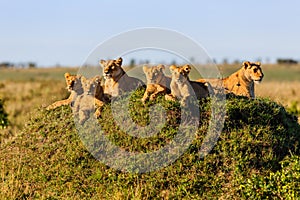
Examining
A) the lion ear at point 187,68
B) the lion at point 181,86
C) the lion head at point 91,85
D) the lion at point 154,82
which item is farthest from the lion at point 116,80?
the lion ear at point 187,68

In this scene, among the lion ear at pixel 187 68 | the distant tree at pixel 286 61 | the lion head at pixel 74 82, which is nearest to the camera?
the lion ear at pixel 187 68

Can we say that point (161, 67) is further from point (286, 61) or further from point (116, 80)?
point (286, 61)

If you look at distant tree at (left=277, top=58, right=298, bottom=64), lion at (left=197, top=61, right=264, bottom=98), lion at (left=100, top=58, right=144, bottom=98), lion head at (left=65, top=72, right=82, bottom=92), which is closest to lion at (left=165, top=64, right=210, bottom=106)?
lion at (left=100, top=58, right=144, bottom=98)

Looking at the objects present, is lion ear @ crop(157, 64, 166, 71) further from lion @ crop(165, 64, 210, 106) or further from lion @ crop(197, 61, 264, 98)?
lion @ crop(197, 61, 264, 98)

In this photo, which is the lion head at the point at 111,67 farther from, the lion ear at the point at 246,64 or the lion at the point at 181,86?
the lion ear at the point at 246,64

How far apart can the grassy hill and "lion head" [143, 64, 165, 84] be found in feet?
1.32

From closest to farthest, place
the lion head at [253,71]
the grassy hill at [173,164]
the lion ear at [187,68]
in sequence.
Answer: the grassy hill at [173,164], the lion ear at [187,68], the lion head at [253,71]

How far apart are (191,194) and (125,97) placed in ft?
6.74

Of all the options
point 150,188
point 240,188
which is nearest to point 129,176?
point 150,188

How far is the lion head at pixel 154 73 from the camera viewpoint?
962 centimetres

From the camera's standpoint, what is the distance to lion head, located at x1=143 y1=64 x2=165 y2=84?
31.6 feet

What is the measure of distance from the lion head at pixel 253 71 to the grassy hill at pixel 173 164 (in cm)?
53

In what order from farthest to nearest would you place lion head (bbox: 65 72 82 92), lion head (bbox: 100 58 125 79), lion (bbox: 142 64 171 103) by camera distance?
lion head (bbox: 65 72 82 92) < lion head (bbox: 100 58 125 79) < lion (bbox: 142 64 171 103)

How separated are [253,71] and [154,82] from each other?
2.03 m
